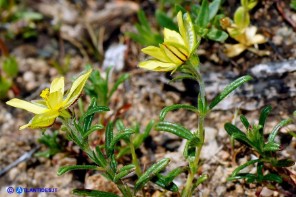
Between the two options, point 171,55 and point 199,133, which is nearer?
point 171,55

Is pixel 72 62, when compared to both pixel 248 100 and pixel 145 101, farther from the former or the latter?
pixel 248 100

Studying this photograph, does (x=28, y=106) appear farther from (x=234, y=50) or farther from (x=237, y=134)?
(x=234, y=50)

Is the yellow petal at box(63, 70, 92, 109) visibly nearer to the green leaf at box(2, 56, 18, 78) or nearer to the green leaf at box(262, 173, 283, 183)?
the green leaf at box(262, 173, 283, 183)

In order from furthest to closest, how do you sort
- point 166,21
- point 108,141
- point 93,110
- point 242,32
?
point 166,21 < point 242,32 < point 108,141 < point 93,110

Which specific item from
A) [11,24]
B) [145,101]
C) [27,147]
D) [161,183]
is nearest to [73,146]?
[27,147]

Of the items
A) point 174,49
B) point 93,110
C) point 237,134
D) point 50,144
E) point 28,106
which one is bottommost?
point 50,144

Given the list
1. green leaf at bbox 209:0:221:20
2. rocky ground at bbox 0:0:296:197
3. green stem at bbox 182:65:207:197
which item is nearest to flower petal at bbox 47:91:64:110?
green stem at bbox 182:65:207:197

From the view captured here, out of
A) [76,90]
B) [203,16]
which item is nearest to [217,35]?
[203,16]

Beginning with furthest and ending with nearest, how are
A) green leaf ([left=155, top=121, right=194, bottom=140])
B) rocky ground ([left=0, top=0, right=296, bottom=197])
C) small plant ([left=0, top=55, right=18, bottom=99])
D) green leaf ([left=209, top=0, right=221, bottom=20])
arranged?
small plant ([left=0, top=55, right=18, bottom=99]) → green leaf ([left=209, top=0, right=221, bottom=20]) → rocky ground ([left=0, top=0, right=296, bottom=197]) → green leaf ([left=155, top=121, right=194, bottom=140])
